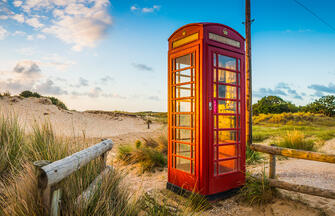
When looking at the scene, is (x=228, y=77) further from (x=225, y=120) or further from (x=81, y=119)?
(x=81, y=119)

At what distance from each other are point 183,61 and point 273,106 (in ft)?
77.7

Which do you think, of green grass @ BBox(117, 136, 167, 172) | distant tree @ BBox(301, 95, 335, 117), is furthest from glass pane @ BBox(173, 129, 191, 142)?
distant tree @ BBox(301, 95, 335, 117)

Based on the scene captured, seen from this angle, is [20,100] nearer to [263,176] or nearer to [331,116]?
[263,176]

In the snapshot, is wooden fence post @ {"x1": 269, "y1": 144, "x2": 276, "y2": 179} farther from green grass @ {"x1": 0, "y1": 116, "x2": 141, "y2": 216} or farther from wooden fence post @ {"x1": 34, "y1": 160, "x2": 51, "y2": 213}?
wooden fence post @ {"x1": 34, "y1": 160, "x2": 51, "y2": 213}

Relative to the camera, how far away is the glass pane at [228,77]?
176 inches

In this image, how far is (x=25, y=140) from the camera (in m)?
4.33

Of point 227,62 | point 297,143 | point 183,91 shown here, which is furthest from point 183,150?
point 297,143

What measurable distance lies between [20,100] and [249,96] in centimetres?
2015

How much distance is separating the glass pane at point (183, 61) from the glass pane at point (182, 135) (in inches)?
52.4

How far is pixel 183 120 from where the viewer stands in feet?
15.0

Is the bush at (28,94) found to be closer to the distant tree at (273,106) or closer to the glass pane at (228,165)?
the glass pane at (228,165)

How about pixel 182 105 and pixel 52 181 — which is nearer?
pixel 52 181

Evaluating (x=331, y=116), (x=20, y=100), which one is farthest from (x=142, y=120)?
(x=331, y=116)

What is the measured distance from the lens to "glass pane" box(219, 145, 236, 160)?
4.58 m
